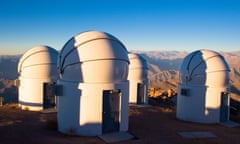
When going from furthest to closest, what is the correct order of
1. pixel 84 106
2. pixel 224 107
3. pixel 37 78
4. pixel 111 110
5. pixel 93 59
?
pixel 37 78, pixel 224 107, pixel 111 110, pixel 84 106, pixel 93 59

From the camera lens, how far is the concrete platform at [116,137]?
8667mm

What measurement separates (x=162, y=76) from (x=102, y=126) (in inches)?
4251

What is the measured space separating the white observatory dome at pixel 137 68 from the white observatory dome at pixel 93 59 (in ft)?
31.8

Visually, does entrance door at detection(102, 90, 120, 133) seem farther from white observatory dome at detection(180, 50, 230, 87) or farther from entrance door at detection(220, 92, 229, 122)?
entrance door at detection(220, 92, 229, 122)

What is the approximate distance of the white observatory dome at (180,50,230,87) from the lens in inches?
520

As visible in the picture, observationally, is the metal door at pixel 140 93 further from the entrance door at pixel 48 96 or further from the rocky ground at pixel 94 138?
the entrance door at pixel 48 96

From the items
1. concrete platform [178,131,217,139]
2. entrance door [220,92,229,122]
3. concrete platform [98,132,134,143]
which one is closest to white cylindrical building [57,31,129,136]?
concrete platform [98,132,134,143]

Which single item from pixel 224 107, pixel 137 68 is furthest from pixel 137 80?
pixel 224 107

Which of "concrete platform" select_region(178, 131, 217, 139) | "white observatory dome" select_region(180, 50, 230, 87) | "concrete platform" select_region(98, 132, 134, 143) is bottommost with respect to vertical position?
"concrete platform" select_region(178, 131, 217, 139)

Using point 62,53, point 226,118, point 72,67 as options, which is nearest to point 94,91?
point 72,67

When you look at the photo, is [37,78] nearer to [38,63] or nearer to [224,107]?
[38,63]

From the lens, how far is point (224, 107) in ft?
45.3

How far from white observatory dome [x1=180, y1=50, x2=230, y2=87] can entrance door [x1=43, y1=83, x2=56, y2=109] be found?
28.4 ft

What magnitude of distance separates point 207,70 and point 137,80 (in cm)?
731
